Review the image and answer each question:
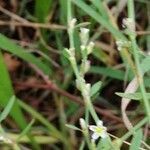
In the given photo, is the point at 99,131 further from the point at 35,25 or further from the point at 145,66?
the point at 35,25

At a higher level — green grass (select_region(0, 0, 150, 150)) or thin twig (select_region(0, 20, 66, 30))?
thin twig (select_region(0, 20, 66, 30))

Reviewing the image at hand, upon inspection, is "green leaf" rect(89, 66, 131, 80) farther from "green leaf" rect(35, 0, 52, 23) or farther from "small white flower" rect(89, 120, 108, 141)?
"small white flower" rect(89, 120, 108, 141)

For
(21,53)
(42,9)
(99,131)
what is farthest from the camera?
(42,9)

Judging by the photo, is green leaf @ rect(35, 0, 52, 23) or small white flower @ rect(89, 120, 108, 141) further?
green leaf @ rect(35, 0, 52, 23)

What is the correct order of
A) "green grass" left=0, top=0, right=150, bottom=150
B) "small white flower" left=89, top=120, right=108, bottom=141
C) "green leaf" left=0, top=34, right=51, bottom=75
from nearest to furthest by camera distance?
"small white flower" left=89, top=120, right=108, bottom=141, "green leaf" left=0, top=34, right=51, bottom=75, "green grass" left=0, top=0, right=150, bottom=150

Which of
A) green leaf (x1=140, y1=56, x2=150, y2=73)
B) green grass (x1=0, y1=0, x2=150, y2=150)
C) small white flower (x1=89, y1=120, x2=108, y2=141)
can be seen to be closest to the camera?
small white flower (x1=89, y1=120, x2=108, y2=141)

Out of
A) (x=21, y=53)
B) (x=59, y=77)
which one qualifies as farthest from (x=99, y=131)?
(x=59, y=77)

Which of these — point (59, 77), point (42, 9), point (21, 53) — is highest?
point (42, 9)

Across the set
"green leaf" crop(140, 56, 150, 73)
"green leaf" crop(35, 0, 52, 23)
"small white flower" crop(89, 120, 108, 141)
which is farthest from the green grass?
"small white flower" crop(89, 120, 108, 141)

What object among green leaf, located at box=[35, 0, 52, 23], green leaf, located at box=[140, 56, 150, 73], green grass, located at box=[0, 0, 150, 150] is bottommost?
green grass, located at box=[0, 0, 150, 150]

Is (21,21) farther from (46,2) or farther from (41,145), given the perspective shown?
(41,145)
